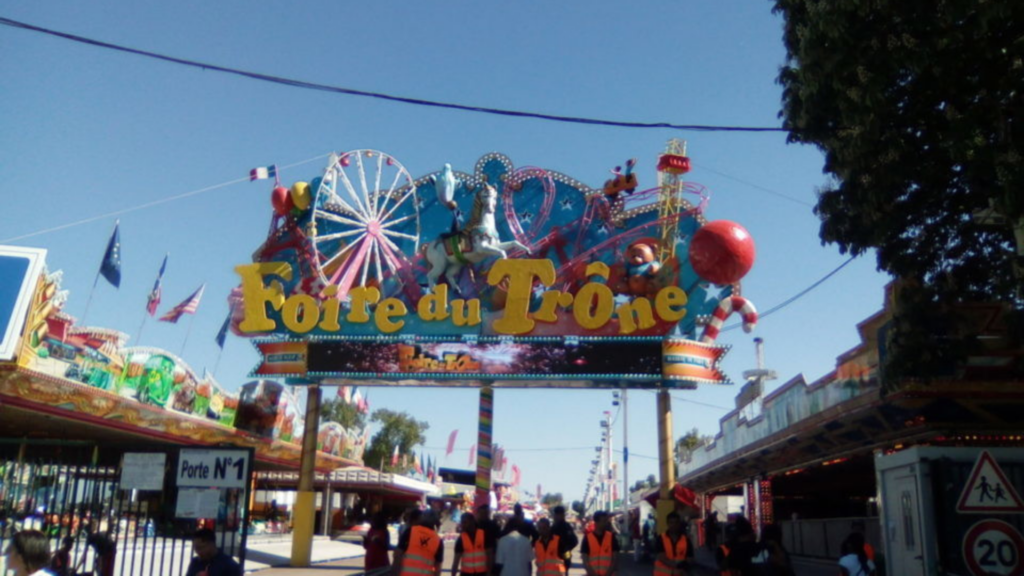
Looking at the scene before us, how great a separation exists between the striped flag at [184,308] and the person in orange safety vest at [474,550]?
18.0 metres

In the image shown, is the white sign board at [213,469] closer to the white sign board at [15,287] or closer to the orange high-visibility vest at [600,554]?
the white sign board at [15,287]

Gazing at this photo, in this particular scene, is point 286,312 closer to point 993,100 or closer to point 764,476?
point 764,476

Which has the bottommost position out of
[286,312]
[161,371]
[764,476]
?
[764,476]

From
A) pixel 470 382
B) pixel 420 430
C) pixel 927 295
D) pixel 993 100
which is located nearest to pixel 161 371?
pixel 470 382

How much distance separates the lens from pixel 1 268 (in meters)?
10.1

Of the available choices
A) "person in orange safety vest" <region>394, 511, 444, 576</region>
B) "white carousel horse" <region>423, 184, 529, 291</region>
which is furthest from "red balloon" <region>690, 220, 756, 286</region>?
"person in orange safety vest" <region>394, 511, 444, 576</region>

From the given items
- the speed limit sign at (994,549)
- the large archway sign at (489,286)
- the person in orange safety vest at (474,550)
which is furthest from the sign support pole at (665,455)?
the speed limit sign at (994,549)

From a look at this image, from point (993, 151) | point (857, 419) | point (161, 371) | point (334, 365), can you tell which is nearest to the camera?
point (993, 151)

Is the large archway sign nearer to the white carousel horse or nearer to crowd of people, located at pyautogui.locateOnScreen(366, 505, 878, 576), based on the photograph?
the white carousel horse

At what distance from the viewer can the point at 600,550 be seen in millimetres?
11078

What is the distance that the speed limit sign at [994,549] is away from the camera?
313 inches

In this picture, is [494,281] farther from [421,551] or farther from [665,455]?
[421,551]

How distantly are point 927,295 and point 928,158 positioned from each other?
1.82m

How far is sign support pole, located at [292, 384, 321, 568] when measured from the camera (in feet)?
74.9
